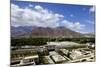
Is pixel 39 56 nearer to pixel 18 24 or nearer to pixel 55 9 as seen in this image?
pixel 18 24

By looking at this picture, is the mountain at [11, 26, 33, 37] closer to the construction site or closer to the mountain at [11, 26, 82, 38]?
the mountain at [11, 26, 82, 38]

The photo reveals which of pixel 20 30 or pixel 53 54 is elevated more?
pixel 20 30

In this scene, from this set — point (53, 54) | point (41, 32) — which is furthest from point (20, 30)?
point (53, 54)

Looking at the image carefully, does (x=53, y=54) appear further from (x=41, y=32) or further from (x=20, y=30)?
(x=20, y=30)

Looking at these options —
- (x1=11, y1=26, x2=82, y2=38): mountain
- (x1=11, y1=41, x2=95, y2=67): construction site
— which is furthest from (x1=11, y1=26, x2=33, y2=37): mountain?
(x1=11, y1=41, x2=95, y2=67): construction site

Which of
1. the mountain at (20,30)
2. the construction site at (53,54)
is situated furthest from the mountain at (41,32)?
the construction site at (53,54)

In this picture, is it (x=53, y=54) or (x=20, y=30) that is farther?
(x=53, y=54)

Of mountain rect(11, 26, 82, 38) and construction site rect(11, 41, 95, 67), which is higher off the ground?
mountain rect(11, 26, 82, 38)
